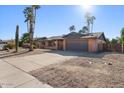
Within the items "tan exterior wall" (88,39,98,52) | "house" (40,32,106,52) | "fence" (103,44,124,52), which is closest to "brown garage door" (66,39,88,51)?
"house" (40,32,106,52)

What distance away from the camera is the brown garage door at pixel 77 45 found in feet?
60.2

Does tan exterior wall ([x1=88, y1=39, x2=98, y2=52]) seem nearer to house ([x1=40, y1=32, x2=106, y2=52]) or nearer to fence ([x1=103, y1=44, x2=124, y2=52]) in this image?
house ([x1=40, y1=32, x2=106, y2=52])

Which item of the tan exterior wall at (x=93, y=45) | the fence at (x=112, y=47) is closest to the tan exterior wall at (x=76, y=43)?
the tan exterior wall at (x=93, y=45)

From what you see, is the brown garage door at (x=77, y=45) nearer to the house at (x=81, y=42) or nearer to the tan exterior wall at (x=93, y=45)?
the house at (x=81, y=42)

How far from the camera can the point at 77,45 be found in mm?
19344

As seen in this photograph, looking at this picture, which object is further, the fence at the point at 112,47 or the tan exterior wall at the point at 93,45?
the tan exterior wall at the point at 93,45

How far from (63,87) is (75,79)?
0.80 metres

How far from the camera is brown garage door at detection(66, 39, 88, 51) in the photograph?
18.4m

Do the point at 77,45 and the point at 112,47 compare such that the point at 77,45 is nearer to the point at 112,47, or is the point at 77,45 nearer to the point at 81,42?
the point at 81,42

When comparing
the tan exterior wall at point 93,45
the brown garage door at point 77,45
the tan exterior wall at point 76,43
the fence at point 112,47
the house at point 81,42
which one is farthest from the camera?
the tan exterior wall at point 76,43

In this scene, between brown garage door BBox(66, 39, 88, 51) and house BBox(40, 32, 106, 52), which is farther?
brown garage door BBox(66, 39, 88, 51)
